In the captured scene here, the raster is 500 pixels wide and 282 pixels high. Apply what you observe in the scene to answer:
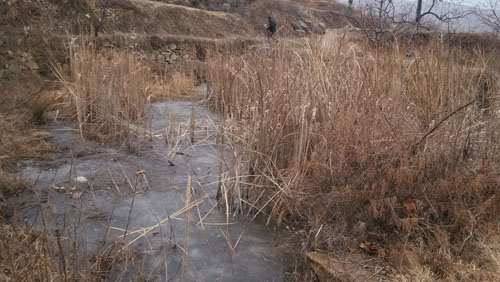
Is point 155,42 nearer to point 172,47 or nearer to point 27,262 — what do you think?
point 172,47

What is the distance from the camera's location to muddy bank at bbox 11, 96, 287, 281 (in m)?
2.16

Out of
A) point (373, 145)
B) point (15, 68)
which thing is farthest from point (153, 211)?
point (15, 68)

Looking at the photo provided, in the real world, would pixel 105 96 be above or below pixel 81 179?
above

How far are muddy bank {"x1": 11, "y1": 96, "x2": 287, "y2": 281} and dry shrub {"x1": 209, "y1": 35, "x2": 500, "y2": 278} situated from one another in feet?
1.34

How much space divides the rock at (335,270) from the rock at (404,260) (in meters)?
0.15

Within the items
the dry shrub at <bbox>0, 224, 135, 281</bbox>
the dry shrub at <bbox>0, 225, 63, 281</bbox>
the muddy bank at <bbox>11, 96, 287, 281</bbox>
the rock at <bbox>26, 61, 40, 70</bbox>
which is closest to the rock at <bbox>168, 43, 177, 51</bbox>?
the rock at <bbox>26, 61, 40, 70</bbox>

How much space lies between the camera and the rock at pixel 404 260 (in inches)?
77.5

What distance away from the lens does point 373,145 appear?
8.90 ft

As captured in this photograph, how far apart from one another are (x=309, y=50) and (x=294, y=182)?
1.35 meters

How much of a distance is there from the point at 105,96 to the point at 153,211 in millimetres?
2154

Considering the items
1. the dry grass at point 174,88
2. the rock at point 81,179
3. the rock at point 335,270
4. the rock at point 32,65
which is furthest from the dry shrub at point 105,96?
the rock at point 32,65

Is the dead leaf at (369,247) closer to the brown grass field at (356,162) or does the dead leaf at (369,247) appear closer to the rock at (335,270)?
the brown grass field at (356,162)

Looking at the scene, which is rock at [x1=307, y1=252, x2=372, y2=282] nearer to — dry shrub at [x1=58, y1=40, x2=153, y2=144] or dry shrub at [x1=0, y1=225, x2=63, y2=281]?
dry shrub at [x1=0, y1=225, x2=63, y2=281]

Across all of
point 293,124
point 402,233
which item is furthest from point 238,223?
point 402,233
